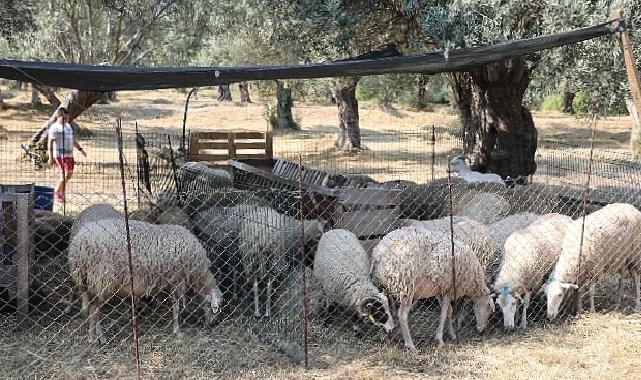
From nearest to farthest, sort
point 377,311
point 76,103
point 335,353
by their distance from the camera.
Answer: point 335,353
point 377,311
point 76,103

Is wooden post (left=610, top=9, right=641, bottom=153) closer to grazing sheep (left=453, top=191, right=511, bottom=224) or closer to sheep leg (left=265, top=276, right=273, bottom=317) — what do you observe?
grazing sheep (left=453, top=191, right=511, bottom=224)

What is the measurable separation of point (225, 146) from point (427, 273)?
32.2 ft

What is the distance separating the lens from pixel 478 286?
→ 6.95m

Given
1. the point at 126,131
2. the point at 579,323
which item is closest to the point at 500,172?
the point at 579,323

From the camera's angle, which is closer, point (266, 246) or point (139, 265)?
point (139, 265)

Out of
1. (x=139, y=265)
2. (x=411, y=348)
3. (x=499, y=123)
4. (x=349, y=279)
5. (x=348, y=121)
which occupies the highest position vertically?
(x=499, y=123)

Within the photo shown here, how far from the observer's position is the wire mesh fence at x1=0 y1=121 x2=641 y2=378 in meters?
6.31

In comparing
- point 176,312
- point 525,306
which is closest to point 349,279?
point 176,312

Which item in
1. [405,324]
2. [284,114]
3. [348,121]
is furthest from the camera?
[284,114]

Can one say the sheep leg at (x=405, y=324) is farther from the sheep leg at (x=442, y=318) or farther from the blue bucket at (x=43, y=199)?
the blue bucket at (x=43, y=199)

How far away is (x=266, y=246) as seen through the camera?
7.58m

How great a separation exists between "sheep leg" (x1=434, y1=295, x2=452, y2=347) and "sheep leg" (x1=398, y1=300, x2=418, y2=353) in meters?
0.28

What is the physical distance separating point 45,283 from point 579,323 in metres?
5.72

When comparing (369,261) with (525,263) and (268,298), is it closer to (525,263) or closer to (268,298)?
(268,298)
